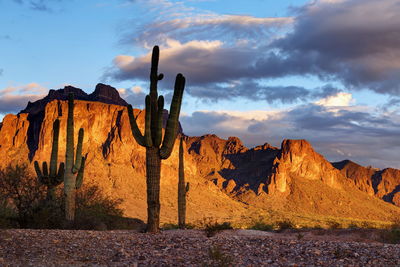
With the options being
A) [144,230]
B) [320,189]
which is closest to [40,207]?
[144,230]

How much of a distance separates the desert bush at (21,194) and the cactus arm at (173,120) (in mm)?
8943

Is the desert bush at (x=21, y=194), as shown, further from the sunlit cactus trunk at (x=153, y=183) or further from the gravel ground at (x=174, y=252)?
the gravel ground at (x=174, y=252)

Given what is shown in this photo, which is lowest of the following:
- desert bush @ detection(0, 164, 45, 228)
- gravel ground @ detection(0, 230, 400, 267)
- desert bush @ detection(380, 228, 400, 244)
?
desert bush @ detection(380, 228, 400, 244)

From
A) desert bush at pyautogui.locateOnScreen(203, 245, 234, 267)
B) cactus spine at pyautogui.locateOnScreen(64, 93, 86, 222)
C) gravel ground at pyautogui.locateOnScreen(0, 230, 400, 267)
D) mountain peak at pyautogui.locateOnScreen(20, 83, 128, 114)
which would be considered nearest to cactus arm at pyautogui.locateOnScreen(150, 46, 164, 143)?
gravel ground at pyautogui.locateOnScreen(0, 230, 400, 267)

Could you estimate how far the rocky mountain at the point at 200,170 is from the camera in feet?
360

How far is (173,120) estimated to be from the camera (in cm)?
2031

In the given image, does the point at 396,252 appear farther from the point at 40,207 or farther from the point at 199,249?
the point at 40,207

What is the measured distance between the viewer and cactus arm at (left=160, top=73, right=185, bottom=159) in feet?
65.9

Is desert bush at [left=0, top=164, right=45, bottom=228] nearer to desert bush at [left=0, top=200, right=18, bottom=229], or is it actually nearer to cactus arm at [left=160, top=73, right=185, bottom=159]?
desert bush at [left=0, top=200, right=18, bottom=229]

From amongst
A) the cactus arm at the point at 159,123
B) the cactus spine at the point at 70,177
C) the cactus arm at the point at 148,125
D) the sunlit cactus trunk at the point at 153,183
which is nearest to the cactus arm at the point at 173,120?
the cactus arm at the point at 159,123

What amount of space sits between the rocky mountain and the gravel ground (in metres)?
73.6

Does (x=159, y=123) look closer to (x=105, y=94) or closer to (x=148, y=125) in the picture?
(x=148, y=125)

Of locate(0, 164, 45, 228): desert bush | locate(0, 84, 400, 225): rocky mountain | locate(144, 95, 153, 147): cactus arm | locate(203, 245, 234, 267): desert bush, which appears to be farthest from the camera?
locate(0, 84, 400, 225): rocky mountain

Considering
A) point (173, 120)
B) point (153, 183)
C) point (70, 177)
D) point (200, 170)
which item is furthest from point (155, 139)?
point (200, 170)
